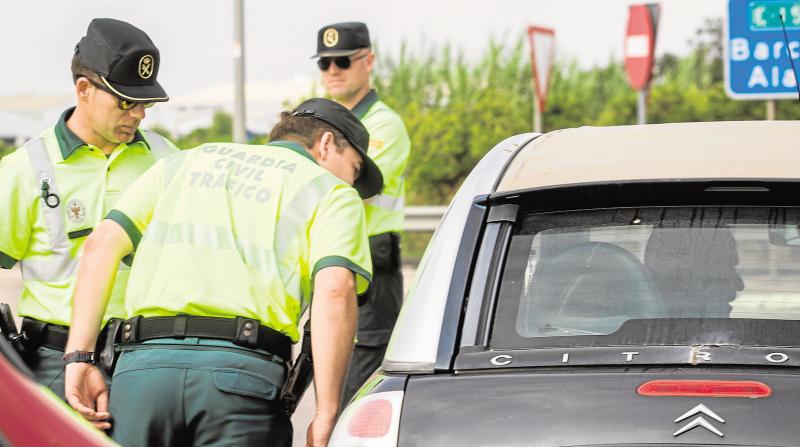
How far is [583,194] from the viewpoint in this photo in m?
3.53

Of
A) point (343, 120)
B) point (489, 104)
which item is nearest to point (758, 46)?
point (343, 120)

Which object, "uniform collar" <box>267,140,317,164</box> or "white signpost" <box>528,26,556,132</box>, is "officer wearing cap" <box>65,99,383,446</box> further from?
"white signpost" <box>528,26,556,132</box>

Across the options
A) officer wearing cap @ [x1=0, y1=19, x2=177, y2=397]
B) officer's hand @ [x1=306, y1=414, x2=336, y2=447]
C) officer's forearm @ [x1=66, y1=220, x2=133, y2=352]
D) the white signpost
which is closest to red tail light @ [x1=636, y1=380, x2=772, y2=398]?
officer's hand @ [x1=306, y1=414, x2=336, y2=447]

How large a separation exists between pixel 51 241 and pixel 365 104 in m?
2.61

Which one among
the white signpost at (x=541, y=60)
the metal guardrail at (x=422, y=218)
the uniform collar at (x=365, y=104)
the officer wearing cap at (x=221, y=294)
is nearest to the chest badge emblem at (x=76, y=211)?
the officer wearing cap at (x=221, y=294)

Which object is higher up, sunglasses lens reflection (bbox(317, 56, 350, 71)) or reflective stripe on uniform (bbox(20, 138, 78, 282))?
sunglasses lens reflection (bbox(317, 56, 350, 71))

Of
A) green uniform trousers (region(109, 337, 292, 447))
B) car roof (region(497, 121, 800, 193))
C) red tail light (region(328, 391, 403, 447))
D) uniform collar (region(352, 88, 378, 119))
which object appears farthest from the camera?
uniform collar (region(352, 88, 378, 119))

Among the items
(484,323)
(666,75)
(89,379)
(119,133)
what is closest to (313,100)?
(119,133)

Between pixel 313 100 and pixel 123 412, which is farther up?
pixel 313 100

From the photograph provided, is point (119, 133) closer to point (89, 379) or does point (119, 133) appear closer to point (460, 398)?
point (89, 379)

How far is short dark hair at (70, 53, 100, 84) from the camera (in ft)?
15.7

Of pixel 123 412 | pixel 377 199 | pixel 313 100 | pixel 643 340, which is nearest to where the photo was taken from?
pixel 643 340

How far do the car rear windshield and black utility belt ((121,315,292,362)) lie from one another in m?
0.81

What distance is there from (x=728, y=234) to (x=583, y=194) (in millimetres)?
337
